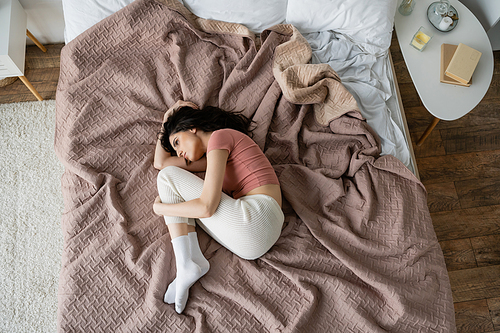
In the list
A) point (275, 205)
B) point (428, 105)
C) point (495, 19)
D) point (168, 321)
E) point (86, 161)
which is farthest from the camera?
point (495, 19)

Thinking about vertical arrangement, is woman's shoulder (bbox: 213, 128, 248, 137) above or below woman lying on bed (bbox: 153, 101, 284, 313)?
above

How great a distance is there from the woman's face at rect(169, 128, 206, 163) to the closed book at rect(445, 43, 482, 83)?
1130 mm

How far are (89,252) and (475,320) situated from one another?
64.9 inches

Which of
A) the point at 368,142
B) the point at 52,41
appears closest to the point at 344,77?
the point at 368,142

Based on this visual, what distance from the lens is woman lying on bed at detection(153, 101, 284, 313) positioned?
1.13m

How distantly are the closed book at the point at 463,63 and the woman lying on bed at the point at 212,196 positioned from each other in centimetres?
94

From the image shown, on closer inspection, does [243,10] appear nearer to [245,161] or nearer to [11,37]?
[245,161]

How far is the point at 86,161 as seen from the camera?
4.32 feet

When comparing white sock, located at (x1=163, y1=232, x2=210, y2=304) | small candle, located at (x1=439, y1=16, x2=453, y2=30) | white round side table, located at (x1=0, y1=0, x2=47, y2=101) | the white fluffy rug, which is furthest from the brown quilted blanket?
small candle, located at (x1=439, y1=16, x2=453, y2=30)

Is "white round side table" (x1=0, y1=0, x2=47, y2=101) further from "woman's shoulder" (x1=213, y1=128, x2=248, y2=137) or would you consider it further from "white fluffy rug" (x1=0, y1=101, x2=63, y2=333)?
"woman's shoulder" (x1=213, y1=128, x2=248, y2=137)

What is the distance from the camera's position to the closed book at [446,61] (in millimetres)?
1509

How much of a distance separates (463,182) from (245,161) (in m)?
1.28

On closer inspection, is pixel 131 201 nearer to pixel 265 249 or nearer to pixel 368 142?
pixel 265 249

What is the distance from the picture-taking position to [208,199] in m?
1.12
